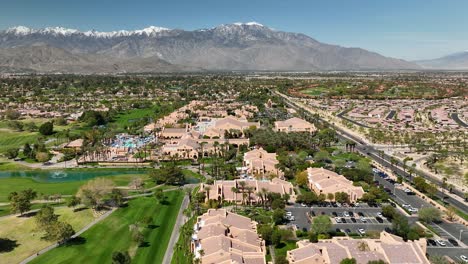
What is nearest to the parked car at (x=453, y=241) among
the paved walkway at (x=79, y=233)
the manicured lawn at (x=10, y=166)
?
the paved walkway at (x=79, y=233)

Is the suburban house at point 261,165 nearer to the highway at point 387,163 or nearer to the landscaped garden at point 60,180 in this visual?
the landscaped garden at point 60,180

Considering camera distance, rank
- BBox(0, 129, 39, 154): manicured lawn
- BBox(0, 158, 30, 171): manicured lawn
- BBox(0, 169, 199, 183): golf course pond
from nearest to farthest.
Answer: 1. BBox(0, 169, 199, 183): golf course pond
2. BBox(0, 158, 30, 171): manicured lawn
3. BBox(0, 129, 39, 154): manicured lawn

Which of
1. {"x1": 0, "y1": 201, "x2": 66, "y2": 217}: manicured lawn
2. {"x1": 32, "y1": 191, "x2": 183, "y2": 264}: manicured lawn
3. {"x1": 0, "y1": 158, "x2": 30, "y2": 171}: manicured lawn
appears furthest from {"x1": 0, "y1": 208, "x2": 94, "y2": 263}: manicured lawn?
{"x1": 0, "y1": 158, "x2": 30, "y2": 171}: manicured lawn

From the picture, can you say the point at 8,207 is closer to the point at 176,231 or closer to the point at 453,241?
the point at 176,231

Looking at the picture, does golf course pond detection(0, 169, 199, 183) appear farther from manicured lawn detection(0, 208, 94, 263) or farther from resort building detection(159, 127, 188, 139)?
resort building detection(159, 127, 188, 139)

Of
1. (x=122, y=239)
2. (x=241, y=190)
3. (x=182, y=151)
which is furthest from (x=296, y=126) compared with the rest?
(x=122, y=239)
